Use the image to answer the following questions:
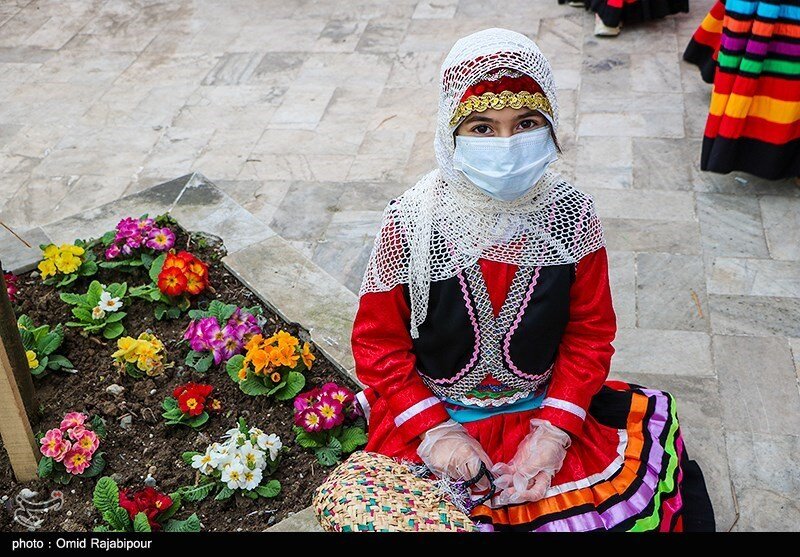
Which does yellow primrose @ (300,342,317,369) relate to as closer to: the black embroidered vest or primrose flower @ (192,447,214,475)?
primrose flower @ (192,447,214,475)

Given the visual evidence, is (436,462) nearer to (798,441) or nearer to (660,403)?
(660,403)

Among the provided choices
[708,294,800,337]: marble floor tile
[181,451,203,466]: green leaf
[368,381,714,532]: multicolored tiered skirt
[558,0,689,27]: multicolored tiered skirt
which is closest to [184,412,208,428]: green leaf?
[181,451,203,466]: green leaf

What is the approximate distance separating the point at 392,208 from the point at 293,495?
938 mm

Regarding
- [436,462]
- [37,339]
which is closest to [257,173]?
[37,339]

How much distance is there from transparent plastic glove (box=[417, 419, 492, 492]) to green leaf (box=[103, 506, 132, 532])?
2.83 feet

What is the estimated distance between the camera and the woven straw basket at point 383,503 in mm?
2055

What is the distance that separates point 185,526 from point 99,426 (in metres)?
0.55


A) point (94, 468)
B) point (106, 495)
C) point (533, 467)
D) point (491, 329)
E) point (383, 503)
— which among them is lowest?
point (94, 468)

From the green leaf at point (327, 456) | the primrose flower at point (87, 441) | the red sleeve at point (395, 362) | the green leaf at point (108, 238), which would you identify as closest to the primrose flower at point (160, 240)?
the green leaf at point (108, 238)

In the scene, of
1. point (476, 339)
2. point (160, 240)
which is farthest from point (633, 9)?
point (476, 339)

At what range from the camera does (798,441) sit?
119 inches

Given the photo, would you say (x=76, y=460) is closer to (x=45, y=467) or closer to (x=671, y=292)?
(x=45, y=467)

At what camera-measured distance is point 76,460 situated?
2775 mm

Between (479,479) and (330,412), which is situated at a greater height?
(479,479)
